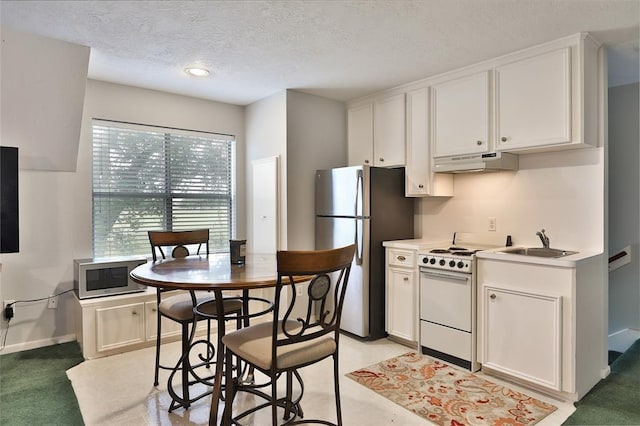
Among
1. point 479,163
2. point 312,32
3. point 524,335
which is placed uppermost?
point 312,32

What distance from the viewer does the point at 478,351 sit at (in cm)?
289

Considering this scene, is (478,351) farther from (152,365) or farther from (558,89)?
(152,365)

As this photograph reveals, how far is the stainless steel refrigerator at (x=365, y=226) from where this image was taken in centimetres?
354

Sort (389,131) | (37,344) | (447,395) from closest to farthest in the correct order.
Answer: (447,395)
(37,344)
(389,131)

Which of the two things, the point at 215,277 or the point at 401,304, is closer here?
the point at 215,277

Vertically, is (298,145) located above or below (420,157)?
above

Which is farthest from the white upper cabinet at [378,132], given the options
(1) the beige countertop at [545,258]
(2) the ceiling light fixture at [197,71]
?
(2) the ceiling light fixture at [197,71]

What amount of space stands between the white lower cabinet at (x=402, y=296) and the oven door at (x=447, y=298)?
13 centimetres

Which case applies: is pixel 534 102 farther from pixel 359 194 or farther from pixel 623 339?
pixel 623 339

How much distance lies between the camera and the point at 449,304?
3.04 m

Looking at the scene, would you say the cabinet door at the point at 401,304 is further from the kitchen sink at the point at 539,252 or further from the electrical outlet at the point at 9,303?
the electrical outlet at the point at 9,303

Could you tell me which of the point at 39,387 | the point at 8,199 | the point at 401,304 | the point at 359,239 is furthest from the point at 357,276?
the point at 8,199

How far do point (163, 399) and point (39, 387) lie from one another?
2.94ft

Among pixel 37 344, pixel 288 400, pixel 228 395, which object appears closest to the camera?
pixel 228 395
